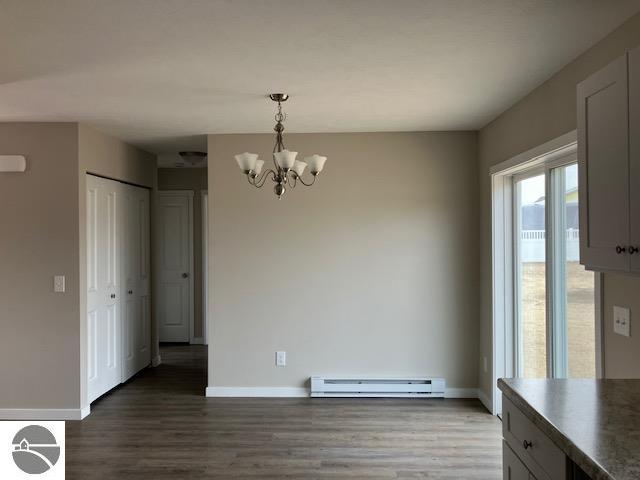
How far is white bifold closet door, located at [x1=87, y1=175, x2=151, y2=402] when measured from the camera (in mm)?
4285

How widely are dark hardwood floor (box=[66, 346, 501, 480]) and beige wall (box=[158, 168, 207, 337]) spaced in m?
2.23

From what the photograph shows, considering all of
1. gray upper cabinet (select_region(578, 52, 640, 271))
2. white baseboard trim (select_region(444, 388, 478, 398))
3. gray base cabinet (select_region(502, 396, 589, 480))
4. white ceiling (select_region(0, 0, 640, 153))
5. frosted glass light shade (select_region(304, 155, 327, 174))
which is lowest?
white baseboard trim (select_region(444, 388, 478, 398))

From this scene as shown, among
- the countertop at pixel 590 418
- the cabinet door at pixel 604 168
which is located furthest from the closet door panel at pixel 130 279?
the cabinet door at pixel 604 168

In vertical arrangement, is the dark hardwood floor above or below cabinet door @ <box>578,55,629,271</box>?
below

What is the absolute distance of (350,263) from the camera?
4473 millimetres

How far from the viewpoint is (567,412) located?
156 centimetres

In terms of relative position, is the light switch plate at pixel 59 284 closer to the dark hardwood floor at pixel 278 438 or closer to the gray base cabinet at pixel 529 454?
the dark hardwood floor at pixel 278 438

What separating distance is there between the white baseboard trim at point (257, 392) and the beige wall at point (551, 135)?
1668 millimetres

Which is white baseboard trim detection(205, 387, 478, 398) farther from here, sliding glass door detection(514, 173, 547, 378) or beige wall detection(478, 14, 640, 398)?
sliding glass door detection(514, 173, 547, 378)

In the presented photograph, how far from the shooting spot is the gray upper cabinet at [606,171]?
1.64 meters

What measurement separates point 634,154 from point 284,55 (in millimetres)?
1678

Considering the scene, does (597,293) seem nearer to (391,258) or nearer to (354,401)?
(391,258)

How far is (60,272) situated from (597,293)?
378cm

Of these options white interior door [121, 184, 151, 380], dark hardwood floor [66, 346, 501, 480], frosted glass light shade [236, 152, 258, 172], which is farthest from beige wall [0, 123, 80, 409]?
frosted glass light shade [236, 152, 258, 172]
